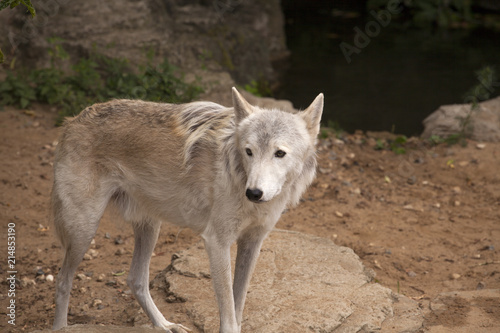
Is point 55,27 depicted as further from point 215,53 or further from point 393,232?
point 393,232

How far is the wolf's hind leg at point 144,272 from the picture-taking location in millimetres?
4473

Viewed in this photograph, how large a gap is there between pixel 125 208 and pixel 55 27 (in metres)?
5.62

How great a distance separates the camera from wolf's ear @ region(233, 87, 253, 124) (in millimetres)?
3850

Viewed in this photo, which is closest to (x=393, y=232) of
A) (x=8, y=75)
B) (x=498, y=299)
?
(x=498, y=299)

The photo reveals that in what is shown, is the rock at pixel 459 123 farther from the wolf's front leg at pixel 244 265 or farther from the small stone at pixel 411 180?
the wolf's front leg at pixel 244 265

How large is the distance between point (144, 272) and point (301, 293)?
1291 mm

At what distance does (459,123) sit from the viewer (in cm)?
873

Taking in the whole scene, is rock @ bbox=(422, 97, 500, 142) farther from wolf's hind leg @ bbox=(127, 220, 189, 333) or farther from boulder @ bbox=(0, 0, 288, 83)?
wolf's hind leg @ bbox=(127, 220, 189, 333)

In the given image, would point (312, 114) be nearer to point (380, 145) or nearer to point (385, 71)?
point (380, 145)

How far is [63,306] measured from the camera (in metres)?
4.39

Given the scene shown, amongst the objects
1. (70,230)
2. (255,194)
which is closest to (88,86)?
(70,230)

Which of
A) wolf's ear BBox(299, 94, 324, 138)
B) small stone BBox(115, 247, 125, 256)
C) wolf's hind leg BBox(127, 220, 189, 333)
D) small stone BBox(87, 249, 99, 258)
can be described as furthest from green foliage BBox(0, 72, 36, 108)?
wolf's ear BBox(299, 94, 324, 138)

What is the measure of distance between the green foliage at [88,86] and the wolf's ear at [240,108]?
172 inches

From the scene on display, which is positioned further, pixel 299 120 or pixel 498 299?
pixel 498 299
